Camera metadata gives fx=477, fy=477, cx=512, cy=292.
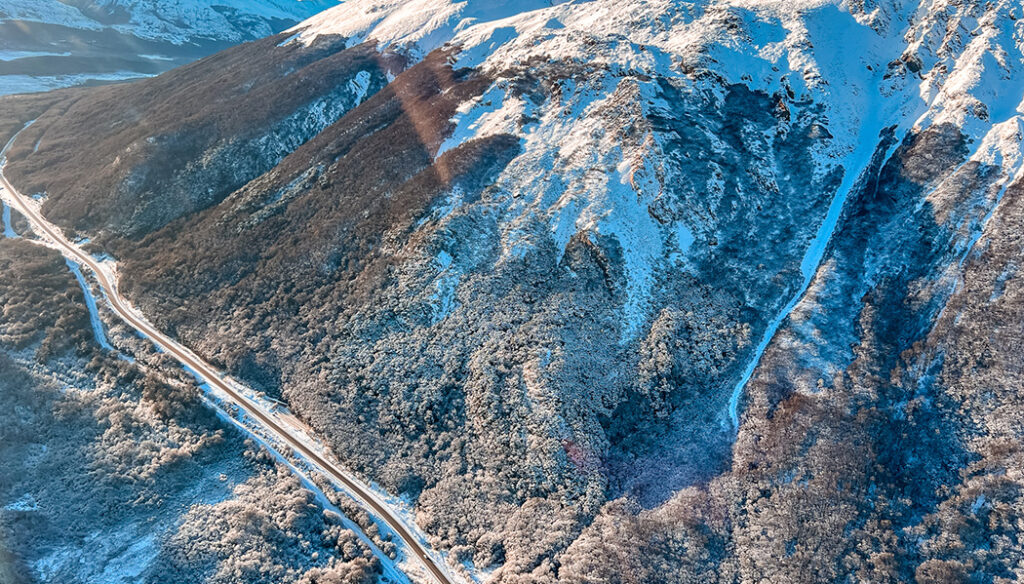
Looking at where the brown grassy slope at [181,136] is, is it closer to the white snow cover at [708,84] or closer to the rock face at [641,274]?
the rock face at [641,274]

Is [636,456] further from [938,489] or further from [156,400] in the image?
[156,400]

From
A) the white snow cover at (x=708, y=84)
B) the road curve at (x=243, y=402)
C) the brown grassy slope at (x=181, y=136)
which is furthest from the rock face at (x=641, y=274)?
the road curve at (x=243, y=402)

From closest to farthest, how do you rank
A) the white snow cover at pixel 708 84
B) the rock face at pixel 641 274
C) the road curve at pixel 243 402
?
the rock face at pixel 641 274 < the road curve at pixel 243 402 < the white snow cover at pixel 708 84

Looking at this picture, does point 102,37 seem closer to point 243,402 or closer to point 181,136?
point 181,136

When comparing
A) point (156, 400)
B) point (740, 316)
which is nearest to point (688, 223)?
point (740, 316)

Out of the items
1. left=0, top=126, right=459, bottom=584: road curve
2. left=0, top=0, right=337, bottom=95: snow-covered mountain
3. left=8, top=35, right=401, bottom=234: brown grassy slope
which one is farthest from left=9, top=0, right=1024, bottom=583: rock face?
left=0, top=0, right=337, bottom=95: snow-covered mountain

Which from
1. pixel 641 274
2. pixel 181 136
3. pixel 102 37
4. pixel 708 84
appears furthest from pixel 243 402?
pixel 102 37
